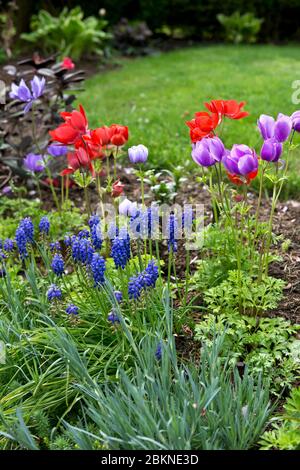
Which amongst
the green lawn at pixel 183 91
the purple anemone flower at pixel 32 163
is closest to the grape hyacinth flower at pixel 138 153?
the purple anemone flower at pixel 32 163

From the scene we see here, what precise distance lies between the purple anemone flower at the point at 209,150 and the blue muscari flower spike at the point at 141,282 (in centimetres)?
45

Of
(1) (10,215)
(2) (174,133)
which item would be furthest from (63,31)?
(1) (10,215)

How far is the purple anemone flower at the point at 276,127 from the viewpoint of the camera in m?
2.31

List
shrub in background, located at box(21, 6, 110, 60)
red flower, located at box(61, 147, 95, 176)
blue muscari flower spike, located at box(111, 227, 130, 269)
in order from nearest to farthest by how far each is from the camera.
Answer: blue muscari flower spike, located at box(111, 227, 130, 269) < red flower, located at box(61, 147, 95, 176) < shrub in background, located at box(21, 6, 110, 60)

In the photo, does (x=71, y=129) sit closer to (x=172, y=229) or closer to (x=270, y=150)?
(x=172, y=229)

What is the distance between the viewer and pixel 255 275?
8.91 ft

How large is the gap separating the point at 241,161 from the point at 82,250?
70 centimetres

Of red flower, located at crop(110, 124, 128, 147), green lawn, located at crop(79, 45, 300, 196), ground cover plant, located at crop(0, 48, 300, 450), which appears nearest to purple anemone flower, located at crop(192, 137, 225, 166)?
ground cover plant, located at crop(0, 48, 300, 450)

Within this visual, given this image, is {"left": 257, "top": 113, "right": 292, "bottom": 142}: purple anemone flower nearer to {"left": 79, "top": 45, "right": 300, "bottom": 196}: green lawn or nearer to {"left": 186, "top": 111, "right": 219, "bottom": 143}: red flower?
{"left": 186, "top": 111, "right": 219, "bottom": 143}: red flower

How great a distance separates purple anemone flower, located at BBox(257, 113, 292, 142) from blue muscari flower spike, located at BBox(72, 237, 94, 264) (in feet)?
2.63

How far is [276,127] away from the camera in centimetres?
233

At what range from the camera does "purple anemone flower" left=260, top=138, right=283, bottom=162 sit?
2269 millimetres

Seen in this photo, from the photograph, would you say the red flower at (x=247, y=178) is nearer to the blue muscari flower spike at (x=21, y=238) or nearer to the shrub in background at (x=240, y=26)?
the blue muscari flower spike at (x=21, y=238)

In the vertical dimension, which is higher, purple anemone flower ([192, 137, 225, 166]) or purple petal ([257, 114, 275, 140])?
purple petal ([257, 114, 275, 140])
